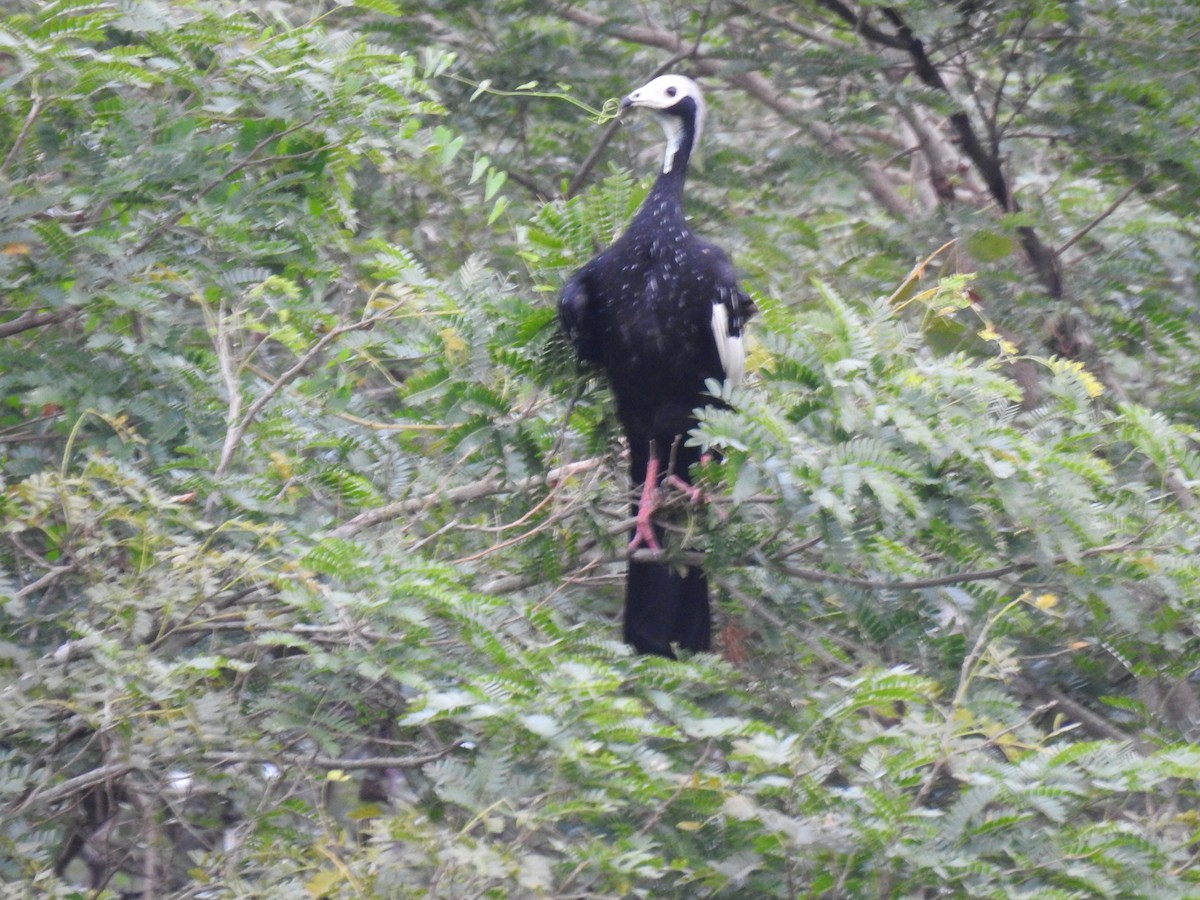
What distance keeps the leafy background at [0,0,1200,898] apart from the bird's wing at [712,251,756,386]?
337 millimetres

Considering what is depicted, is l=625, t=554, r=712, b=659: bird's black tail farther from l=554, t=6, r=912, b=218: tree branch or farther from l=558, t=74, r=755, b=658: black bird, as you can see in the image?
l=554, t=6, r=912, b=218: tree branch

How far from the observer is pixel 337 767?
2861 millimetres

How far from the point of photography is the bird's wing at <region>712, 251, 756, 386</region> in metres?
3.67

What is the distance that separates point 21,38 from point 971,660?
2.31 meters

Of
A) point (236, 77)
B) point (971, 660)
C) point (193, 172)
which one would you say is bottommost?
point (971, 660)

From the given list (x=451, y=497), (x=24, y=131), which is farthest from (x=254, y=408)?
(x=24, y=131)

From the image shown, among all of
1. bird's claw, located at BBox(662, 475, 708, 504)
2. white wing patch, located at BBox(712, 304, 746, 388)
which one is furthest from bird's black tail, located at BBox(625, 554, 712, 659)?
white wing patch, located at BBox(712, 304, 746, 388)

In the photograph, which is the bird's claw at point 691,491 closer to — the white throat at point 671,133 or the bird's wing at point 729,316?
the bird's wing at point 729,316

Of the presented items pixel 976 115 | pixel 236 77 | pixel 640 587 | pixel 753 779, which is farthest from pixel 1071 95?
pixel 753 779

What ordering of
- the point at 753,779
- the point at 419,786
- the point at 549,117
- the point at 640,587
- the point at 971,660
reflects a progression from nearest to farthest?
the point at 753,779, the point at 971,660, the point at 419,786, the point at 640,587, the point at 549,117

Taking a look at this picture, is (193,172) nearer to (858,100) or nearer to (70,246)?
(70,246)

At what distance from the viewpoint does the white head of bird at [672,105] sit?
4.10 m

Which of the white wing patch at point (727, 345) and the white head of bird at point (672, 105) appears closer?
the white wing patch at point (727, 345)

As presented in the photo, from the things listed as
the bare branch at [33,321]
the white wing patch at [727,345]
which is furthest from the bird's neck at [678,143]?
the bare branch at [33,321]
